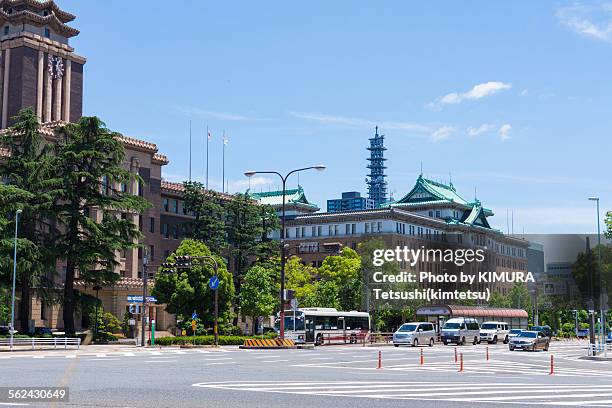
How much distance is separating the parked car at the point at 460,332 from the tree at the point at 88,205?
27.4 metres

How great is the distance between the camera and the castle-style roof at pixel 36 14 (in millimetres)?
96000

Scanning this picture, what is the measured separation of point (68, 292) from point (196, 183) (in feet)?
123

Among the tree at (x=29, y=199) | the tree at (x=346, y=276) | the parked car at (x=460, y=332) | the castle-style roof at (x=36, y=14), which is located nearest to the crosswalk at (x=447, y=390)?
the tree at (x=29, y=199)

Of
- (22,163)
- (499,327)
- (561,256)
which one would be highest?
(22,163)

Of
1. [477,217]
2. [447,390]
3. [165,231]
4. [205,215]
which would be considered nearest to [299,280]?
[205,215]

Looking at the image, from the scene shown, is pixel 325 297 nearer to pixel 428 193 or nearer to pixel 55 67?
pixel 55 67

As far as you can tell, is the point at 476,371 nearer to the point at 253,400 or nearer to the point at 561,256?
the point at 253,400

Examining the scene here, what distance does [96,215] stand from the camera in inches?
3332

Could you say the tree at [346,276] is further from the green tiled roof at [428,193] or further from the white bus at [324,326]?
the green tiled roof at [428,193]

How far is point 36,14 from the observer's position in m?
98.1

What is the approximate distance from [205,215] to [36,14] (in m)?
32.1

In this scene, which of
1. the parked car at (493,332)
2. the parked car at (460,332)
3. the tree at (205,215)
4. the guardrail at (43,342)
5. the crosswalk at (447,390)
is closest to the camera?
the crosswalk at (447,390)

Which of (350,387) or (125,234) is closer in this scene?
(350,387)

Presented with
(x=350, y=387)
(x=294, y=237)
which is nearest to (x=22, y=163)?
(x=350, y=387)
